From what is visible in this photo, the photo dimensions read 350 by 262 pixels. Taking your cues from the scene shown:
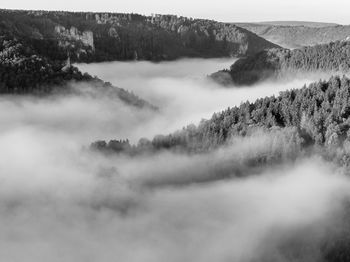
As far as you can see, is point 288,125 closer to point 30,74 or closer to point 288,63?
point 30,74

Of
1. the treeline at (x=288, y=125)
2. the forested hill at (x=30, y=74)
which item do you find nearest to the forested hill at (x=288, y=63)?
the forested hill at (x=30, y=74)

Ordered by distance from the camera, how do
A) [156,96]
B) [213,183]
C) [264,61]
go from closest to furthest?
[213,183]
[264,61]
[156,96]

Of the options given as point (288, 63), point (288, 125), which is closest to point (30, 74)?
point (288, 63)

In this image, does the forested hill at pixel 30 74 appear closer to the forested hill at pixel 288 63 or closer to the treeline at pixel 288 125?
the forested hill at pixel 288 63

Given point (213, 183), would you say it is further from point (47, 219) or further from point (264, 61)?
point (264, 61)

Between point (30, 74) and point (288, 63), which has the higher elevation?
point (288, 63)

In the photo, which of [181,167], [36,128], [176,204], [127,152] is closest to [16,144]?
[36,128]
